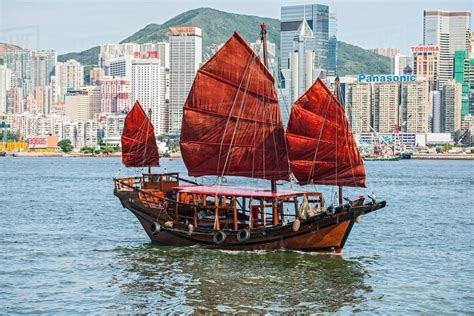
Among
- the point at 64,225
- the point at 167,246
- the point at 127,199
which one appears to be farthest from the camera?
the point at 64,225

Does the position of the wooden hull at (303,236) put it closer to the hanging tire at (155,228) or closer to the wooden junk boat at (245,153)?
the wooden junk boat at (245,153)

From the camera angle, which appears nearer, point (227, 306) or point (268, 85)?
point (227, 306)

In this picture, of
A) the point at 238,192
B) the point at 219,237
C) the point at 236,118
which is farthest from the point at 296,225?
the point at 236,118

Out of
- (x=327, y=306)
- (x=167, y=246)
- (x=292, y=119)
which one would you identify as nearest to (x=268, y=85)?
(x=292, y=119)

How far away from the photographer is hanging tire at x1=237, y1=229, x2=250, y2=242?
134ft

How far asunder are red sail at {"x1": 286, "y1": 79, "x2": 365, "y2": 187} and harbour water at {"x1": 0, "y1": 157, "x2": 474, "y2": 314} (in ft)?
13.0

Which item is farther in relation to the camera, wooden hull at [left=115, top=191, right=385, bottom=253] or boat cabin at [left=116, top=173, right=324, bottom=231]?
A: boat cabin at [left=116, top=173, right=324, bottom=231]

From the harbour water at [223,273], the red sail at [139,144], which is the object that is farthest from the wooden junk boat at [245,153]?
the red sail at [139,144]

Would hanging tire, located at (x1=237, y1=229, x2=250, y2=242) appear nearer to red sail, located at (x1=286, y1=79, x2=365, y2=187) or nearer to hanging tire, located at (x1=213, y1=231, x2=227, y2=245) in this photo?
hanging tire, located at (x1=213, y1=231, x2=227, y2=245)

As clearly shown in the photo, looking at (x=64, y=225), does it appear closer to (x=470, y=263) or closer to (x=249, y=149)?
(x=249, y=149)

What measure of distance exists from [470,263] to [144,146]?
81.6ft

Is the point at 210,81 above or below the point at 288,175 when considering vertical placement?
above

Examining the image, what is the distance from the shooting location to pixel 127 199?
4762 cm

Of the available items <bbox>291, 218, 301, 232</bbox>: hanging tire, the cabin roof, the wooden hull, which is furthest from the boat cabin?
<bbox>291, 218, 301, 232</bbox>: hanging tire
